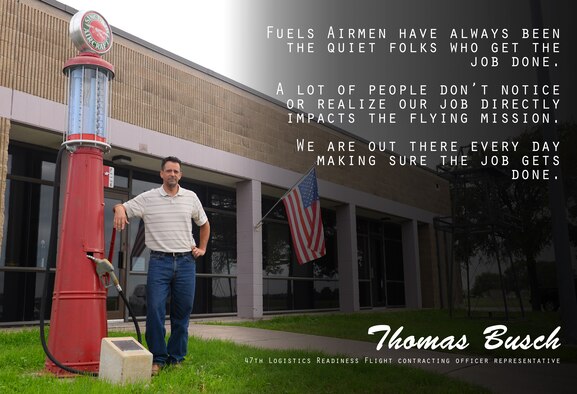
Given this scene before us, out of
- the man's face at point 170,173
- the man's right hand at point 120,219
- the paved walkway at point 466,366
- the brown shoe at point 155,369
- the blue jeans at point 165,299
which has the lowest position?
the paved walkway at point 466,366

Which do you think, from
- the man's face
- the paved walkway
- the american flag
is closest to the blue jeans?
the man's face

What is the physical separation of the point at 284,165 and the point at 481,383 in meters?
9.64

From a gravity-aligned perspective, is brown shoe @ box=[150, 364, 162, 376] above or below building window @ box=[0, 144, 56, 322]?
below

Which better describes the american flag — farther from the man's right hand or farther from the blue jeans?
the man's right hand

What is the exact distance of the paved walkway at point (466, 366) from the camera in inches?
178

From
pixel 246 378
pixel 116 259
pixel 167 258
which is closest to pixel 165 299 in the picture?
pixel 167 258

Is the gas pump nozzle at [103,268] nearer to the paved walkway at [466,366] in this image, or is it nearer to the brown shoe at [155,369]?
the brown shoe at [155,369]

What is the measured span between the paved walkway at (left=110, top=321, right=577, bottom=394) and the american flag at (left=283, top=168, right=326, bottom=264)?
4.28 m

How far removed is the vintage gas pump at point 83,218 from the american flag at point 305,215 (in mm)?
7572

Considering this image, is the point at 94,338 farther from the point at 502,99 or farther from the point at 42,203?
the point at 42,203

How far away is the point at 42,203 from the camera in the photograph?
31.9 feet

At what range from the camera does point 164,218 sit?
4.45m

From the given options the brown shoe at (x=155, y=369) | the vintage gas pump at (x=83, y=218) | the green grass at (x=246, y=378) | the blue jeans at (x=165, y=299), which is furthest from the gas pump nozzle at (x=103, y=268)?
the green grass at (x=246, y=378)

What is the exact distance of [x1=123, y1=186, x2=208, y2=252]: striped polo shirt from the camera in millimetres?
4406
